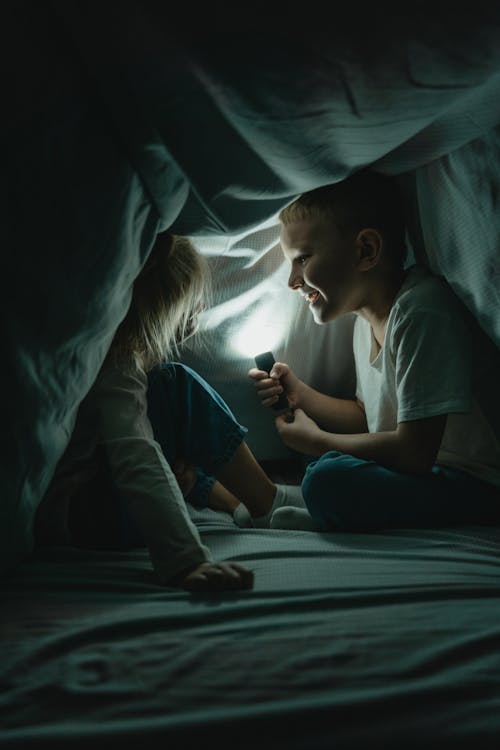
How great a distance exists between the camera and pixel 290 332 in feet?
3.84

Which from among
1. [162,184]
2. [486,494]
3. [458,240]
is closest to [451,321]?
[458,240]

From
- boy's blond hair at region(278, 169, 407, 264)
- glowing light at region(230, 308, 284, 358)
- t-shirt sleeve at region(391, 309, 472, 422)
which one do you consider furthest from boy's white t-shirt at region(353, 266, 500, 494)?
glowing light at region(230, 308, 284, 358)

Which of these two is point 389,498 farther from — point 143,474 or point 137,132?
point 137,132

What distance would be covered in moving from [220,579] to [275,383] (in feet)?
1.58

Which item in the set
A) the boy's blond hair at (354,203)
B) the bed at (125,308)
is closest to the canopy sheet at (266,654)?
the bed at (125,308)

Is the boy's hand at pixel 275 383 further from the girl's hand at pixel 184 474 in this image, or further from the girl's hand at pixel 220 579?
the girl's hand at pixel 220 579

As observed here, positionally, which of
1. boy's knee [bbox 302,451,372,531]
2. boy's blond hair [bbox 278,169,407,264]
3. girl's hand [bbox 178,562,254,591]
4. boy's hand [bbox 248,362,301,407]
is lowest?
girl's hand [bbox 178,562,254,591]

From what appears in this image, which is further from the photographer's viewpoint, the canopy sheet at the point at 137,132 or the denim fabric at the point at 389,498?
the denim fabric at the point at 389,498

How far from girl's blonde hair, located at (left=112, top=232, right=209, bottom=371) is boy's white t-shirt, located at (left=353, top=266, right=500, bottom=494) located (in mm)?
331

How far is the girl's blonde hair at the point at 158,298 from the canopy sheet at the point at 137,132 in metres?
0.13

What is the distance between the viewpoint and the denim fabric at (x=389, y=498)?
0.92 m

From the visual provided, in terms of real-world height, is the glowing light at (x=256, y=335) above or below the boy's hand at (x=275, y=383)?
above

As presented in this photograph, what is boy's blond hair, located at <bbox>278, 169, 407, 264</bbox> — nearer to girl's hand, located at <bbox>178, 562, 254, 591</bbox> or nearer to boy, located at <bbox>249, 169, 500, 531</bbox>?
boy, located at <bbox>249, 169, 500, 531</bbox>

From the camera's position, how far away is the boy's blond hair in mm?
993
